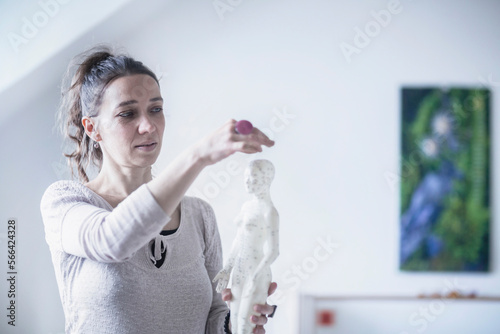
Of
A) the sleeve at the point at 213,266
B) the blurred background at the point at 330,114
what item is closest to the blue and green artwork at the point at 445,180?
the blurred background at the point at 330,114

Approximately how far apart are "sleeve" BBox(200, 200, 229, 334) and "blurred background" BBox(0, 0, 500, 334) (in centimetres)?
135

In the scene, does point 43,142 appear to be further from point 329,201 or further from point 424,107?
point 424,107

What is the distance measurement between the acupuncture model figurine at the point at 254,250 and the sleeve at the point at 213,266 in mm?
202

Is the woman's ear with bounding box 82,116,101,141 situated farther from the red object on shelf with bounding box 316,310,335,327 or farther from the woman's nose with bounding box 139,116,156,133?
the red object on shelf with bounding box 316,310,335,327

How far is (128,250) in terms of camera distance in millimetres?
859

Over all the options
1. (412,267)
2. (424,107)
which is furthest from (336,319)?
(424,107)

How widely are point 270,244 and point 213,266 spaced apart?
305 millimetres

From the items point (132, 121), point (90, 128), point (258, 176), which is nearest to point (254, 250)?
point (258, 176)

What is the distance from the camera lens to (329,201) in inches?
107

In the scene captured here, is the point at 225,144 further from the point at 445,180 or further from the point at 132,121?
the point at 445,180

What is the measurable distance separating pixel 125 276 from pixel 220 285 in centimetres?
20

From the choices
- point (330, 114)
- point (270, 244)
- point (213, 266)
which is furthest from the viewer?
Result: point (330, 114)

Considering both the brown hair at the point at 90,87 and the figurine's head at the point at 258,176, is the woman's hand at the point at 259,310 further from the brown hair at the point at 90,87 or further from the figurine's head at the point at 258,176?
the brown hair at the point at 90,87

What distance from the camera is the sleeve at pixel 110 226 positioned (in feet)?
2.73
